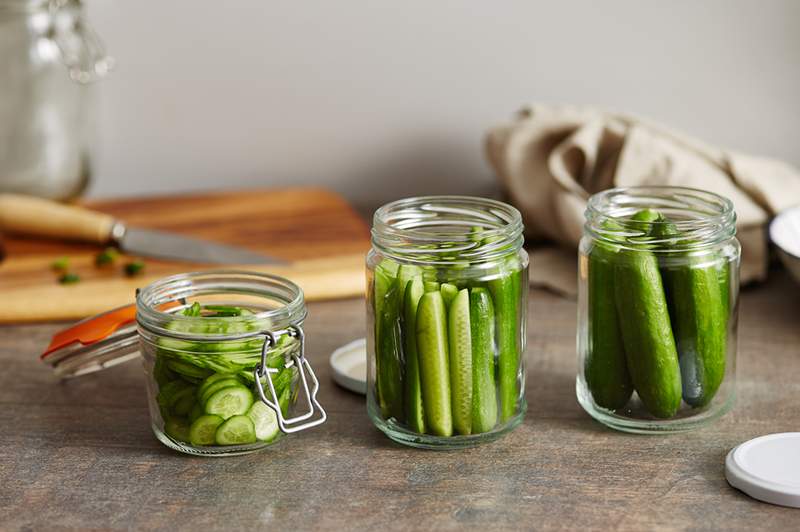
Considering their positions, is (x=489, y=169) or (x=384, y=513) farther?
(x=489, y=169)

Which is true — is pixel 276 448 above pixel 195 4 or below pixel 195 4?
below

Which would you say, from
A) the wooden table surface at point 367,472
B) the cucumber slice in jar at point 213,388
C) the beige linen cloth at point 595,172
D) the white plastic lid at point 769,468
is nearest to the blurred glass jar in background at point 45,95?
the wooden table surface at point 367,472

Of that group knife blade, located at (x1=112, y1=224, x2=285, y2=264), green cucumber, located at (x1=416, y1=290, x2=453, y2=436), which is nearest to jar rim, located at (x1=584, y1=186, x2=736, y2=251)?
green cucumber, located at (x1=416, y1=290, x2=453, y2=436)

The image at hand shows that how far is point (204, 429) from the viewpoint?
39.4 inches

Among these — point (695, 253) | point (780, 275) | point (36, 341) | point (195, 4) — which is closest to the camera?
point (695, 253)

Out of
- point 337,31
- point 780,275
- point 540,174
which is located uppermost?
point 337,31

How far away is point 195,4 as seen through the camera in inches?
74.1

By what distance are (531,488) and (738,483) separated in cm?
19

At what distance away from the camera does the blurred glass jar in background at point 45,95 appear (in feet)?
5.57

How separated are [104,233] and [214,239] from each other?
19 cm

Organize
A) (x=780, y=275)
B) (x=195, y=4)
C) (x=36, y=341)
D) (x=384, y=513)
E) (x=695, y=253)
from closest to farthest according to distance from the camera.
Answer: (x=384, y=513)
(x=695, y=253)
(x=36, y=341)
(x=780, y=275)
(x=195, y=4)

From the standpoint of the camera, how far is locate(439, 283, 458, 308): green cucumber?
3.23ft

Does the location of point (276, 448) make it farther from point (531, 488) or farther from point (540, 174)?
point (540, 174)

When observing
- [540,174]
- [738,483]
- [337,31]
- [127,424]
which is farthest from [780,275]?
[127,424]
